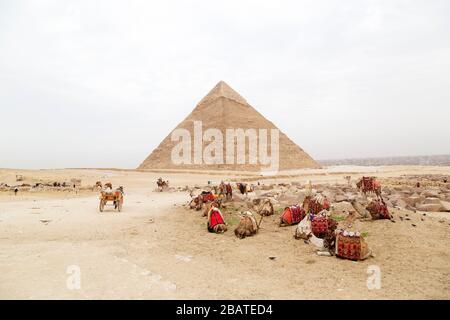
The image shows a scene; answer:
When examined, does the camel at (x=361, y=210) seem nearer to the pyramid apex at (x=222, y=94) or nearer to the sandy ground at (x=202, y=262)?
the sandy ground at (x=202, y=262)

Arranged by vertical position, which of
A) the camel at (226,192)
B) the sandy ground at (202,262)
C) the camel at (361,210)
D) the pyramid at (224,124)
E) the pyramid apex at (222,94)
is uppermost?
the pyramid apex at (222,94)

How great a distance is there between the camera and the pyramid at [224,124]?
Result: 1785 inches

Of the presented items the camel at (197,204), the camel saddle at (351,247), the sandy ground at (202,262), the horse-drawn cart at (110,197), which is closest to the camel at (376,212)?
the sandy ground at (202,262)

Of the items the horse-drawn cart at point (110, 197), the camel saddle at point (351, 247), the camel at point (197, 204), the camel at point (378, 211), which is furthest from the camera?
the horse-drawn cart at point (110, 197)

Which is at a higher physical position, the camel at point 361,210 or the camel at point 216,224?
the camel at point 361,210

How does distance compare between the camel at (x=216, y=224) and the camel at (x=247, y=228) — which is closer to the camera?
the camel at (x=247, y=228)

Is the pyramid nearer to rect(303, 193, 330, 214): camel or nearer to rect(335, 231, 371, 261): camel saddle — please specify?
rect(303, 193, 330, 214): camel

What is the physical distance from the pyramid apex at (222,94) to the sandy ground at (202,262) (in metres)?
46.0

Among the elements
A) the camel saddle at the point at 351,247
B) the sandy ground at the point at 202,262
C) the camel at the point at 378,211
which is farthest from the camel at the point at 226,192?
the camel saddle at the point at 351,247

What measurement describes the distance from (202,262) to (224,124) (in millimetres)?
41289

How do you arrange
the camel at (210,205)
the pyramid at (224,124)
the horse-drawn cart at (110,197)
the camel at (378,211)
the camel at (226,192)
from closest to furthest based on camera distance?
the camel at (378,211)
the camel at (210,205)
the horse-drawn cart at (110,197)
the camel at (226,192)
the pyramid at (224,124)

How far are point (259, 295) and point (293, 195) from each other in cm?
621

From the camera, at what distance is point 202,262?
16.1 ft

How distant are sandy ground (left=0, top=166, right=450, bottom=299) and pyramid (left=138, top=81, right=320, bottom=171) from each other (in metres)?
33.9
